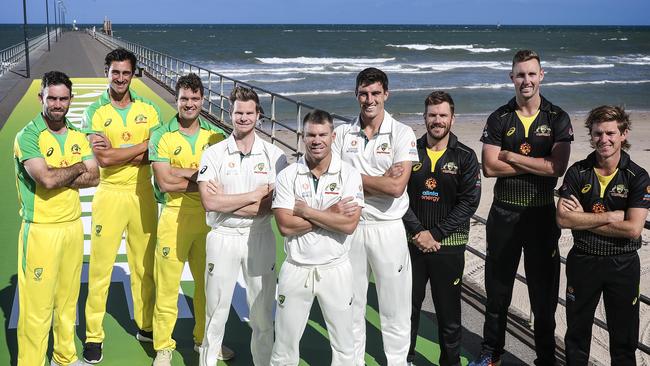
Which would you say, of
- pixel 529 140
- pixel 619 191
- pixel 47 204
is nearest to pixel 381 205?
pixel 529 140

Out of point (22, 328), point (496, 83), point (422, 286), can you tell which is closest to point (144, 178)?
point (22, 328)

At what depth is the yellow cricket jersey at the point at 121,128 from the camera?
4727 mm

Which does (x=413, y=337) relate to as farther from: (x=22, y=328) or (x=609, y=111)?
(x=22, y=328)

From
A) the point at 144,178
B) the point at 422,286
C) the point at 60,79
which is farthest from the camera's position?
the point at 144,178

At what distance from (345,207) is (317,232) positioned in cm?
21

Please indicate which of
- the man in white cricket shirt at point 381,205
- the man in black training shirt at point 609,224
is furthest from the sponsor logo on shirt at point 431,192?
the man in black training shirt at point 609,224

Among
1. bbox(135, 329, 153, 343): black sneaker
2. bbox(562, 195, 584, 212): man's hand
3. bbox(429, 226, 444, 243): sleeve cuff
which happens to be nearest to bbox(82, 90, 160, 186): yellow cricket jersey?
bbox(135, 329, 153, 343): black sneaker

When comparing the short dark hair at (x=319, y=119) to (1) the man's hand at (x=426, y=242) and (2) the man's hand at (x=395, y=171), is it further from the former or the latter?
(1) the man's hand at (x=426, y=242)

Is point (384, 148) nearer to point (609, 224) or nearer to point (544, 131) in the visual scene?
point (544, 131)

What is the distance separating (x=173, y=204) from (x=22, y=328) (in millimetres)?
1162

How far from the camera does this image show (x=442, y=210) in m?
4.37

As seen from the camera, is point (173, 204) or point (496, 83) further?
point (496, 83)

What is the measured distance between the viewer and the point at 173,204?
14.8 ft

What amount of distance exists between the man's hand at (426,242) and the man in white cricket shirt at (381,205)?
0.11 meters
